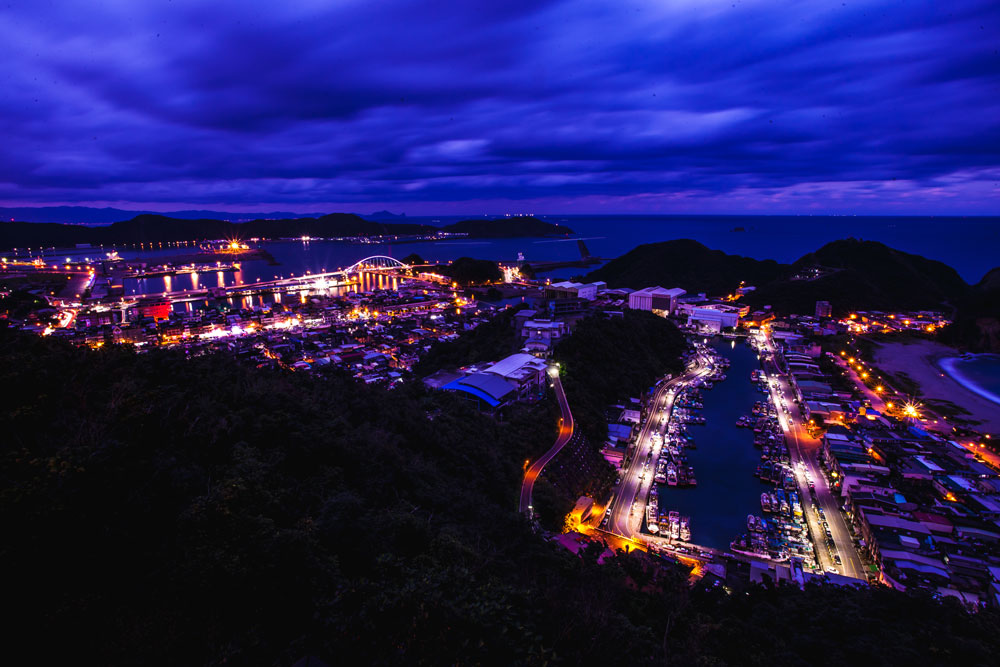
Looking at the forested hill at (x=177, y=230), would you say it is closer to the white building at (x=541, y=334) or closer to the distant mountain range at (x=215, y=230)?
the distant mountain range at (x=215, y=230)

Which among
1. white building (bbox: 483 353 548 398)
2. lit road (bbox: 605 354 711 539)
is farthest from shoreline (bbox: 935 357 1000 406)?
white building (bbox: 483 353 548 398)

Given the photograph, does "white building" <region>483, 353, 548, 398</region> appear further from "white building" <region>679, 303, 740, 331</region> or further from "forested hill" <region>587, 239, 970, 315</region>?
"forested hill" <region>587, 239, 970, 315</region>

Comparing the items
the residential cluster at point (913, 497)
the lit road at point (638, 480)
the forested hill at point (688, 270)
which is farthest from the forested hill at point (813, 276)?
the lit road at point (638, 480)

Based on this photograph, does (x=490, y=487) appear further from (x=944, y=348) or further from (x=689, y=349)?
(x=944, y=348)

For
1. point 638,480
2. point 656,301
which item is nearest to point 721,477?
point 638,480

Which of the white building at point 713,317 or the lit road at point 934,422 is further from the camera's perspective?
the white building at point 713,317

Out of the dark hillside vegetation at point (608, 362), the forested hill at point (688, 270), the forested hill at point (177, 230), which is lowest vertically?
the dark hillside vegetation at point (608, 362)

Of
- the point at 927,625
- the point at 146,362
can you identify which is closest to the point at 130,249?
the point at 146,362

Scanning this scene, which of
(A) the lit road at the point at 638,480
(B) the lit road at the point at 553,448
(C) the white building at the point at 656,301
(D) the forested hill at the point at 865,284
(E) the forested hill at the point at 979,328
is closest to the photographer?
(B) the lit road at the point at 553,448
